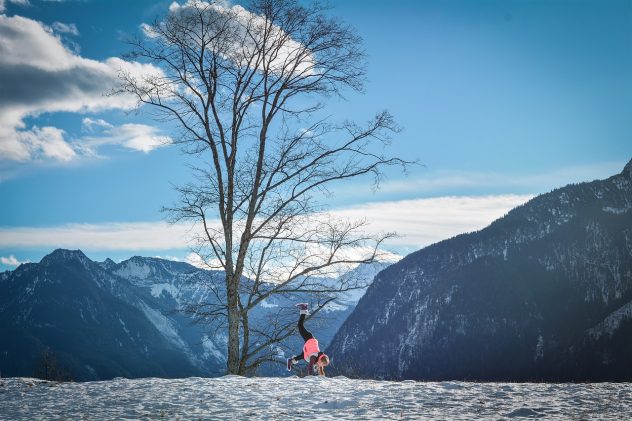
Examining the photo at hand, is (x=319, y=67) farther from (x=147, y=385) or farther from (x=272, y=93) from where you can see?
(x=147, y=385)

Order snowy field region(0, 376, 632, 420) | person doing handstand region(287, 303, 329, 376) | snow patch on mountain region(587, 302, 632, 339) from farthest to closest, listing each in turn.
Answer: snow patch on mountain region(587, 302, 632, 339) < person doing handstand region(287, 303, 329, 376) < snowy field region(0, 376, 632, 420)

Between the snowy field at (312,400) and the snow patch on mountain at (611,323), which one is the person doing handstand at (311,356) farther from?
the snow patch on mountain at (611,323)

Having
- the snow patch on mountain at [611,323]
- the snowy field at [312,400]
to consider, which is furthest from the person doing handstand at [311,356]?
the snow patch on mountain at [611,323]

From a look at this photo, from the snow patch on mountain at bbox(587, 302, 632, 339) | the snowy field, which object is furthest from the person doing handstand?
the snow patch on mountain at bbox(587, 302, 632, 339)

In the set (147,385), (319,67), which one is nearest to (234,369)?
(147,385)

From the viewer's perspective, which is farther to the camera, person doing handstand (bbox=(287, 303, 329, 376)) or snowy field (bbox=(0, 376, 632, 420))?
person doing handstand (bbox=(287, 303, 329, 376))

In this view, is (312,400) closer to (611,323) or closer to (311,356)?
(311,356)

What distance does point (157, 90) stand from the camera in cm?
1652

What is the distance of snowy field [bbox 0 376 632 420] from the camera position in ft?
27.5

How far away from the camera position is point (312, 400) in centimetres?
953

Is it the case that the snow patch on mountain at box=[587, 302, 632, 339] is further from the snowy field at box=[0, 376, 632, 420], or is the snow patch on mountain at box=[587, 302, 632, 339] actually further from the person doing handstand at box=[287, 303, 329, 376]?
the snowy field at box=[0, 376, 632, 420]

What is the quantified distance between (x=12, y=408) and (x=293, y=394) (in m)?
5.05

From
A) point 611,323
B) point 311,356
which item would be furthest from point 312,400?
point 611,323

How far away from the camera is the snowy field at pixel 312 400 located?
839 cm
